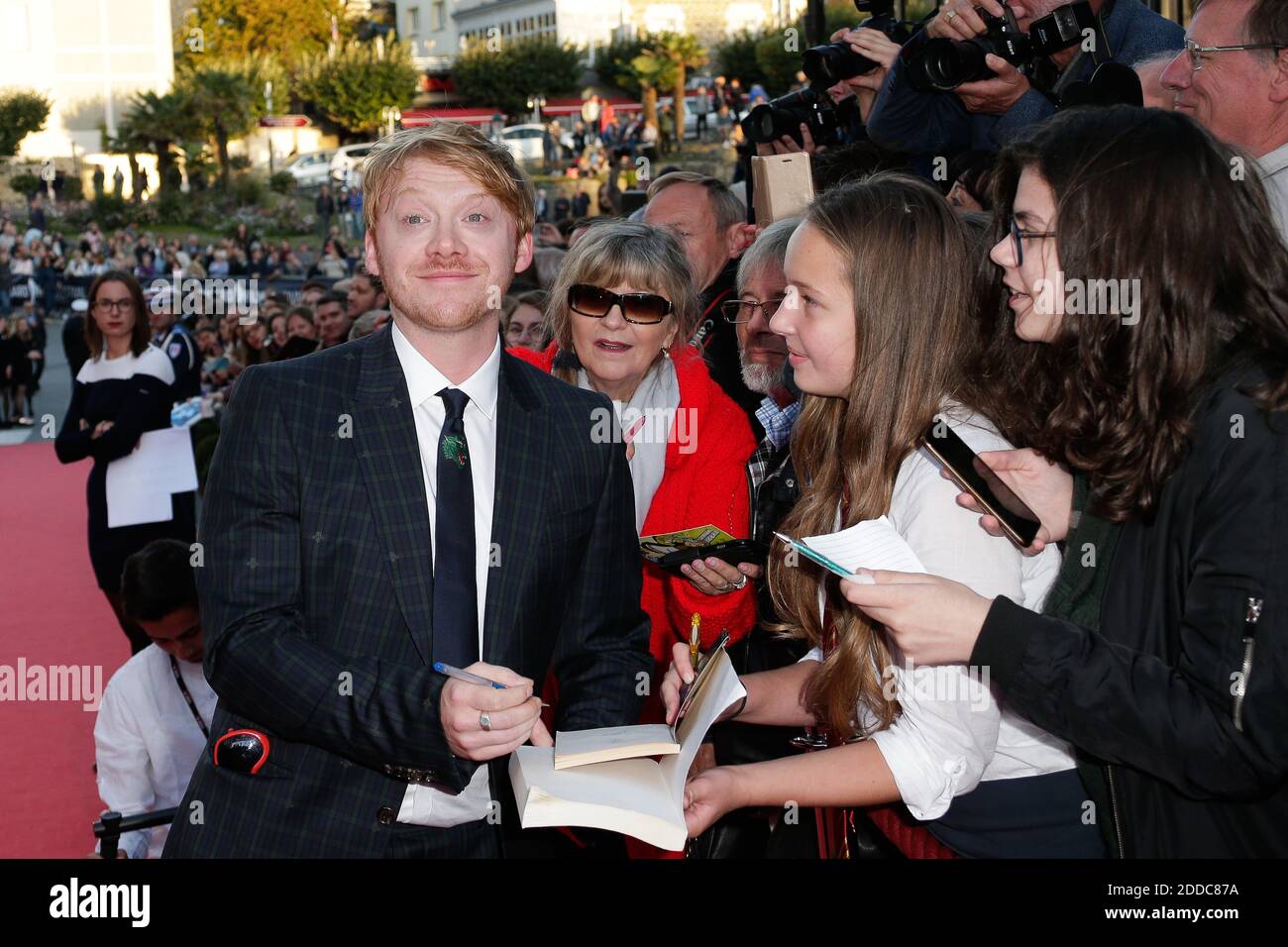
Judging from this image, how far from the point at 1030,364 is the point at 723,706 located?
2.47 feet

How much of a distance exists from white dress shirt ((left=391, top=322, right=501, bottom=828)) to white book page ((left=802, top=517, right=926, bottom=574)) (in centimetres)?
62

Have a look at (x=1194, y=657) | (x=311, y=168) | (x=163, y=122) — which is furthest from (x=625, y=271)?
(x=163, y=122)

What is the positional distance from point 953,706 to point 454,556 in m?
0.82

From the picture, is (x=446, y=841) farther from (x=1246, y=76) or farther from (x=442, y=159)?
(x=1246, y=76)

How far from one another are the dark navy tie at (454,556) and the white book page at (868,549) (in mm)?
588

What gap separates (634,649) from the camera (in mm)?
2375

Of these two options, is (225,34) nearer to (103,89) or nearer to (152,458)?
(103,89)

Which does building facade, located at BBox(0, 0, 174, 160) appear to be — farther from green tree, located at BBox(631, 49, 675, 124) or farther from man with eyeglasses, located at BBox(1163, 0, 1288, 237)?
man with eyeglasses, located at BBox(1163, 0, 1288, 237)

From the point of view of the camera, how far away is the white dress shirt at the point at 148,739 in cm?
404

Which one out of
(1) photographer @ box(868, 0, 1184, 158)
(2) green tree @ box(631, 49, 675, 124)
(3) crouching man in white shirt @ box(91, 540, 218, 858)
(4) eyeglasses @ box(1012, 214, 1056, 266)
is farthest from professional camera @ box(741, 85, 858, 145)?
(2) green tree @ box(631, 49, 675, 124)

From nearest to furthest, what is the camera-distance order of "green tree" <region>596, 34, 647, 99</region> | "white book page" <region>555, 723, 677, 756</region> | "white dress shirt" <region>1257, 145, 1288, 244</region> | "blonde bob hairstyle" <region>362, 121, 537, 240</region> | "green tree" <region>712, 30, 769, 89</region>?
1. "white book page" <region>555, 723, 677, 756</region>
2. "blonde bob hairstyle" <region>362, 121, 537, 240</region>
3. "white dress shirt" <region>1257, 145, 1288, 244</region>
4. "green tree" <region>712, 30, 769, 89</region>
5. "green tree" <region>596, 34, 647, 99</region>

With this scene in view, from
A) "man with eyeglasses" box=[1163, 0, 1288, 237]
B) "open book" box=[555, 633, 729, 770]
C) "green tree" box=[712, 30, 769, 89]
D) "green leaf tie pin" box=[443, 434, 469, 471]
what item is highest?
"green tree" box=[712, 30, 769, 89]

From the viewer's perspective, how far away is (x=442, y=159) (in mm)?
2227

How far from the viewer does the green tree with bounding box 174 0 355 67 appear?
51781mm
